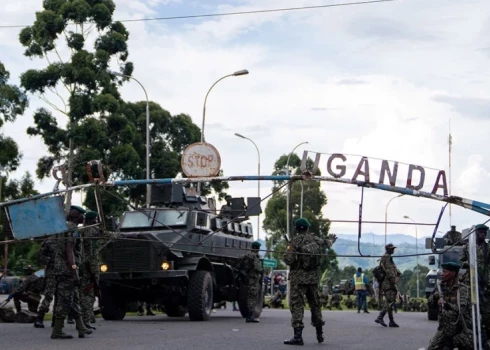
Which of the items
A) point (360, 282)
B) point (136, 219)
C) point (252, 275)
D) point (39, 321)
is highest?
point (136, 219)

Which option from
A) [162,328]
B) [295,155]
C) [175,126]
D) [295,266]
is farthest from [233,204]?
[295,155]

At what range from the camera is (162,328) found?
17797 mm

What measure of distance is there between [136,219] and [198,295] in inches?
92.6

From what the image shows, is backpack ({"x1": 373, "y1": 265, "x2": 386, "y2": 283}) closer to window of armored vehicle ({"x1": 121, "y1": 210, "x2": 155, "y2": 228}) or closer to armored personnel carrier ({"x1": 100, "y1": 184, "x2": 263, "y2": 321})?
armored personnel carrier ({"x1": 100, "y1": 184, "x2": 263, "y2": 321})

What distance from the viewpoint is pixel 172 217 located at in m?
21.0

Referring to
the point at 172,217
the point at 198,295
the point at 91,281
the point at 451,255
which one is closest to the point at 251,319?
the point at 198,295

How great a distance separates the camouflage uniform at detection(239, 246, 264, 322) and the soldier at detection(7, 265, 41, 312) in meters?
4.56

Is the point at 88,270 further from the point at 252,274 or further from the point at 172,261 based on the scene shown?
the point at 252,274

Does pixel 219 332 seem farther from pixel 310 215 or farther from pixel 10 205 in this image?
pixel 310 215

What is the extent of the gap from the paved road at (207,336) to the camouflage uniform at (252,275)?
114 centimetres

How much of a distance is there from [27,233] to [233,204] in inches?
350

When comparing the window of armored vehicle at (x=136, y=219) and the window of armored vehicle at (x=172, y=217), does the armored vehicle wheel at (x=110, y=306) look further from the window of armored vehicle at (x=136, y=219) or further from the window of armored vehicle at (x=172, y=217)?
the window of armored vehicle at (x=172, y=217)

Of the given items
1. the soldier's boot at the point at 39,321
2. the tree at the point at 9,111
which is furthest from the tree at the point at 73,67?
the soldier's boot at the point at 39,321

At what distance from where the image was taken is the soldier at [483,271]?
12242mm
